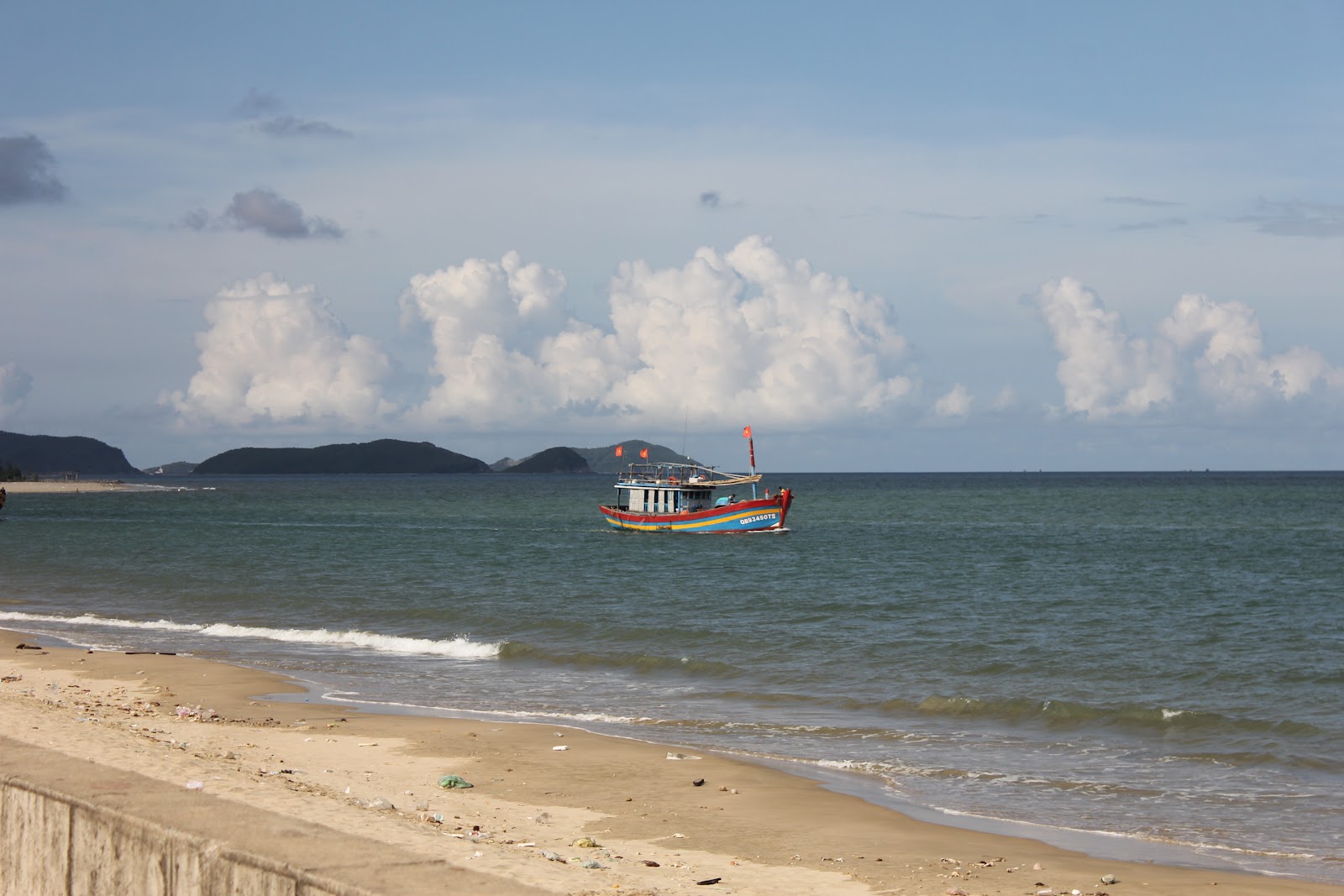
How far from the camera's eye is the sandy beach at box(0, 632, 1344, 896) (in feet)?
31.2

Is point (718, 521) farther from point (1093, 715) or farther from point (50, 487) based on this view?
point (50, 487)

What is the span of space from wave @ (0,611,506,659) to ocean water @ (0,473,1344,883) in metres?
0.13

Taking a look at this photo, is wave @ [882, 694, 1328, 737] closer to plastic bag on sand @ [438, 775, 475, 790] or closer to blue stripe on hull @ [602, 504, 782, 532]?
→ plastic bag on sand @ [438, 775, 475, 790]

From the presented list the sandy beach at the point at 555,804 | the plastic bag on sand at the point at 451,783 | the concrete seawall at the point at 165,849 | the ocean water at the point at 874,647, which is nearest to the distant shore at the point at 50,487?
the ocean water at the point at 874,647

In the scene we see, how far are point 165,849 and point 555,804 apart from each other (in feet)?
21.3

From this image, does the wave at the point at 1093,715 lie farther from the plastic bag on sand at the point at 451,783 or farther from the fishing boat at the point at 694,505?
the fishing boat at the point at 694,505

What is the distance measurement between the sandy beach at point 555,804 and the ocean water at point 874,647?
111cm

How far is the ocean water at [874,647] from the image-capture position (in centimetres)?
1462

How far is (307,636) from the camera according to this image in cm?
2886

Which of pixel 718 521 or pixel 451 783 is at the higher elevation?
pixel 718 521

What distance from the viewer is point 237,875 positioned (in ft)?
20.6

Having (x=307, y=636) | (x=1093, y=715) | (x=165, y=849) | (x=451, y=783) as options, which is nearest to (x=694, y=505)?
(x=307, y=636)

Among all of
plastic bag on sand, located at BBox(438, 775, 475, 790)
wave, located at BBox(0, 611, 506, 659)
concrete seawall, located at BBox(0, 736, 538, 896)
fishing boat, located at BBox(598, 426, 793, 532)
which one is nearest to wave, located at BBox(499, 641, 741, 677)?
wave, located at BBox(0, 611, 506, 659)

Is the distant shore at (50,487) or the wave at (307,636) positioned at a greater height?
the distant shore at (50,487)
